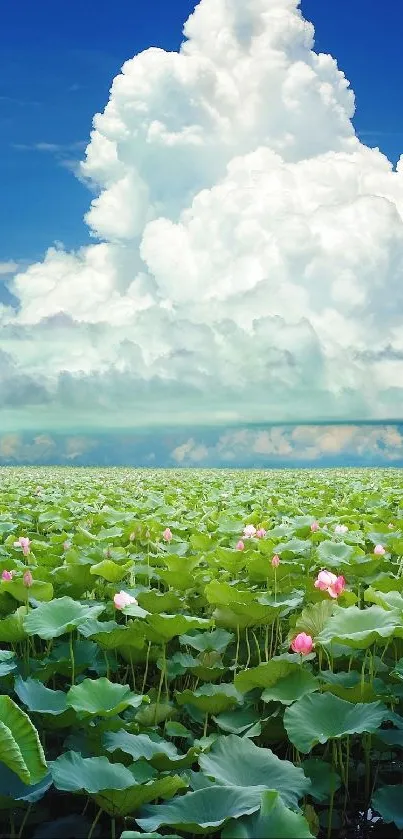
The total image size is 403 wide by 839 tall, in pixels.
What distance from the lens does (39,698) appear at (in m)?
2.63

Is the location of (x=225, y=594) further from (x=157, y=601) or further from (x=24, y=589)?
(x=24, y=589)

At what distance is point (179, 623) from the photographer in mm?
2895

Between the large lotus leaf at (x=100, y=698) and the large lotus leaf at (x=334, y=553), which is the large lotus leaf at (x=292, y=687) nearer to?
the large lotus leaf at (x=100, y=698)

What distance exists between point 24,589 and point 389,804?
2076mm

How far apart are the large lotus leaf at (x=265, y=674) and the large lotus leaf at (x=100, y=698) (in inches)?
17.9

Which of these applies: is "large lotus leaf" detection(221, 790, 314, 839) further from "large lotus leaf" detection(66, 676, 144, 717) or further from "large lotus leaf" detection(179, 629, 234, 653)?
"large lotus leaf" detection(179, 629, 234, 653)

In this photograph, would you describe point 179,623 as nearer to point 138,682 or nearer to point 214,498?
point 138,682

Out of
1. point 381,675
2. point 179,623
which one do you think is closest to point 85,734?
point 179,623

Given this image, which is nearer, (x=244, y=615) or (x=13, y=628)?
(x=13, y=628)

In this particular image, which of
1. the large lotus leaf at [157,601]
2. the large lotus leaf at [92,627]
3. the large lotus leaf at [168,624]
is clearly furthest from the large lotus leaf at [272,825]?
the large lotus leaf at [157,601]

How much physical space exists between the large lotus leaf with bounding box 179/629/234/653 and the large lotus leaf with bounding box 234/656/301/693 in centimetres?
47

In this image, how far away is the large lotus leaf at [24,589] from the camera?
3.68 meters

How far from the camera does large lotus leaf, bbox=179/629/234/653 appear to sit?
329cm

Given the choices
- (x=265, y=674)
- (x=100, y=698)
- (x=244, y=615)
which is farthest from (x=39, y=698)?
(x=244, y=615)
